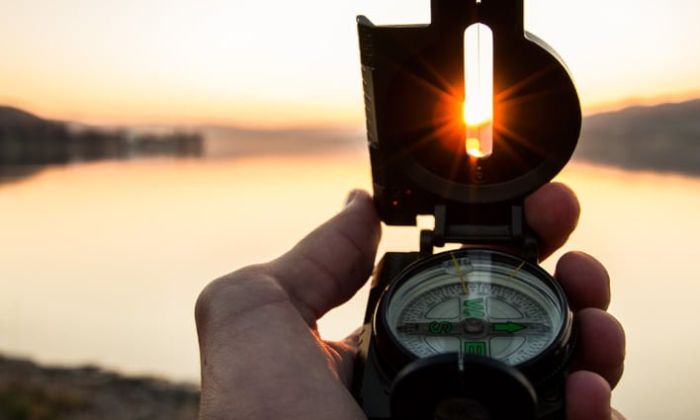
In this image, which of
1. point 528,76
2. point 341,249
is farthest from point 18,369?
point 528,76

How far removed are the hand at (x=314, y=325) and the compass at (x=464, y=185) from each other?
6 cm

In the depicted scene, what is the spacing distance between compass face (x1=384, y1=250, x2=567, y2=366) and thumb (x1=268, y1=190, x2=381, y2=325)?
27 centimetres

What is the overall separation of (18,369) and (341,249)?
574 centimetres

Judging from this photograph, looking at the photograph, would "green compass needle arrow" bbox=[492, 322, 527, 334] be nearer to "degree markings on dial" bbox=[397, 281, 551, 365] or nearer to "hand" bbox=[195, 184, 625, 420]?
"degree markings on dial" bbox=[397, 281, 551, 365]

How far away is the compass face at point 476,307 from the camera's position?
5.25 ft

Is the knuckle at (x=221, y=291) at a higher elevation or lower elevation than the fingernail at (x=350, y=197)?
lower

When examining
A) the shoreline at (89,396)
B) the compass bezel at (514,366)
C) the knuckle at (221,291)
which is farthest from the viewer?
the shoreline at (89,396)

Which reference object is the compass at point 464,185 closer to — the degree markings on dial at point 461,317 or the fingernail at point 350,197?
the degree markings on dial at point 461,317

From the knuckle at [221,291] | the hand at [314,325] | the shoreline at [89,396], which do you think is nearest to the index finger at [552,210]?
the hand at [314,325]

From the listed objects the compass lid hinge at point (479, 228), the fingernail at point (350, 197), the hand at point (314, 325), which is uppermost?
the fingernail at point (350, 197)

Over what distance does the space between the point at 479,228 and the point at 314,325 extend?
0.47 m

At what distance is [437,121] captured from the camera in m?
1.90

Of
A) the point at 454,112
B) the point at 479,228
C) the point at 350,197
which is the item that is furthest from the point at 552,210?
the point at 350,197

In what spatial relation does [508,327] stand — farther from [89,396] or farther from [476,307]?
[89,396]
